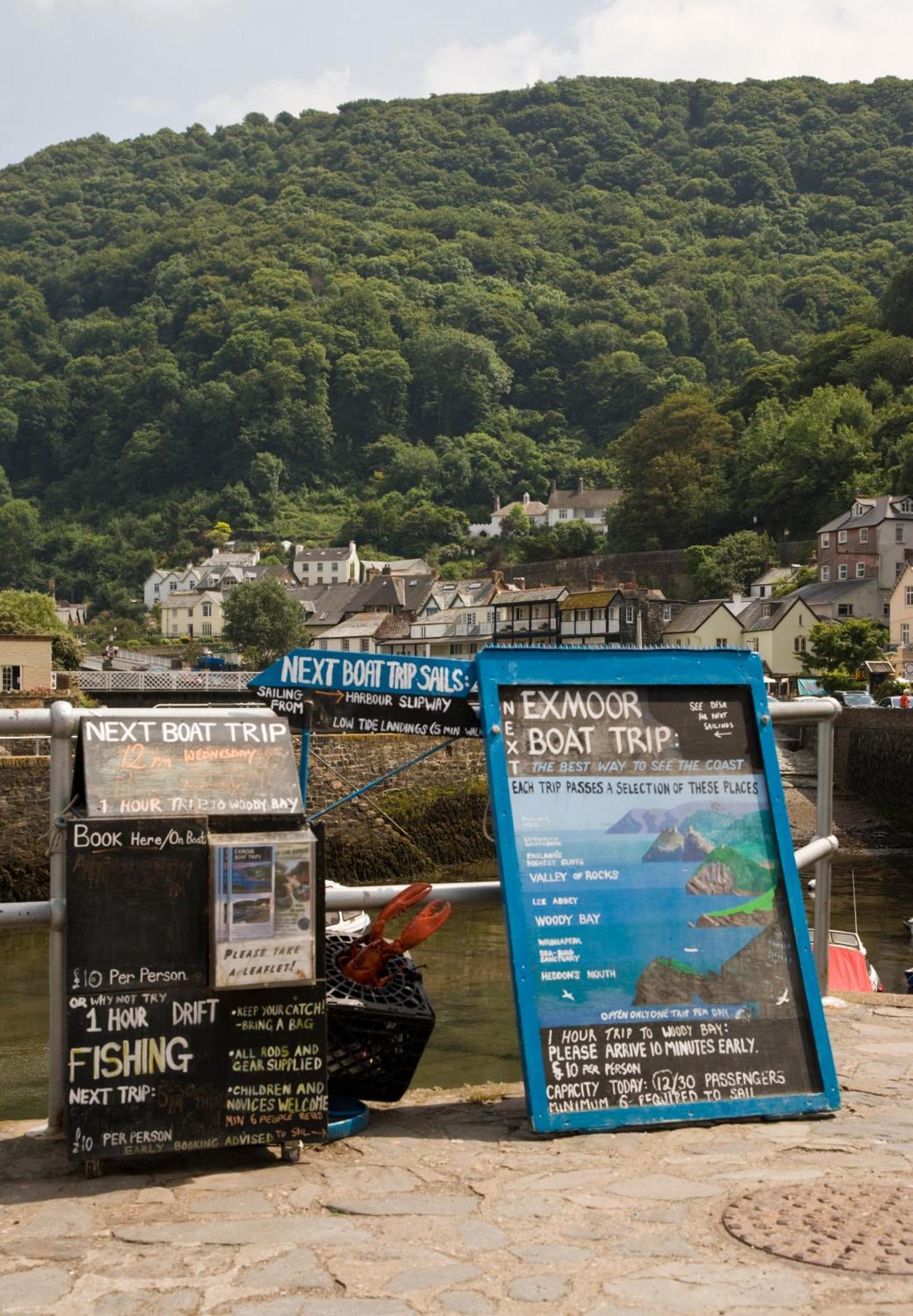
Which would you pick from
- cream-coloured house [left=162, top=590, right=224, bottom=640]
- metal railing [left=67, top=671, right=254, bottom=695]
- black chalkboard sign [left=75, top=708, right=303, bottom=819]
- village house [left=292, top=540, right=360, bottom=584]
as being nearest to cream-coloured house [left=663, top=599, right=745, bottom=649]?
metal railing [left=67, top=671, right=254, bottom=695]

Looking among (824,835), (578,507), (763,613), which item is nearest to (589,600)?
(763,613)

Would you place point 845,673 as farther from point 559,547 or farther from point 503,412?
point 503,412

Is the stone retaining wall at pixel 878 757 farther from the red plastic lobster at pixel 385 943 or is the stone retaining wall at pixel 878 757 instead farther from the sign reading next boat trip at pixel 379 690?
the sign reading next boat trip at pixel 379 690

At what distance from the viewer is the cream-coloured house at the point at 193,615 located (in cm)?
13312

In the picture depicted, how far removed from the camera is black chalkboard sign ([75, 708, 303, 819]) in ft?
16.9

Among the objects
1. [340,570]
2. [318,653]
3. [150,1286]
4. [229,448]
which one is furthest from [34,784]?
[229,448]

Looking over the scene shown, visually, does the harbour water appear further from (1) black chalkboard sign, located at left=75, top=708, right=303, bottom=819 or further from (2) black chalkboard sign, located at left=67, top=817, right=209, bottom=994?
(2) black chalkboard sign, located at left=67, top=817, right=209, bottom=994

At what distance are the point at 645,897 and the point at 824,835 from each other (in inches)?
77.4

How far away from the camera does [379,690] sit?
5.95m

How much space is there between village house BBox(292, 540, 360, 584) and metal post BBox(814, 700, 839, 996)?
135 metres

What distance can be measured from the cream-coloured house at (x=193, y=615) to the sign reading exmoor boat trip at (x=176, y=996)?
12820cm

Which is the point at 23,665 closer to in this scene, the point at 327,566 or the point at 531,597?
the point at 531,597

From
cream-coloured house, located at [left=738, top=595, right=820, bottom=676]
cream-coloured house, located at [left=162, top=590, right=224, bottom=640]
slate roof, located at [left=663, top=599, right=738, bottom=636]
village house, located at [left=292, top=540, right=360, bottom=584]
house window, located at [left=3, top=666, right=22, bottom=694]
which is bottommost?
house window, located at [left=3, top=666, right=22, bottom=694]

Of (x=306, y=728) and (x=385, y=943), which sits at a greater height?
(x=306, y=728)
